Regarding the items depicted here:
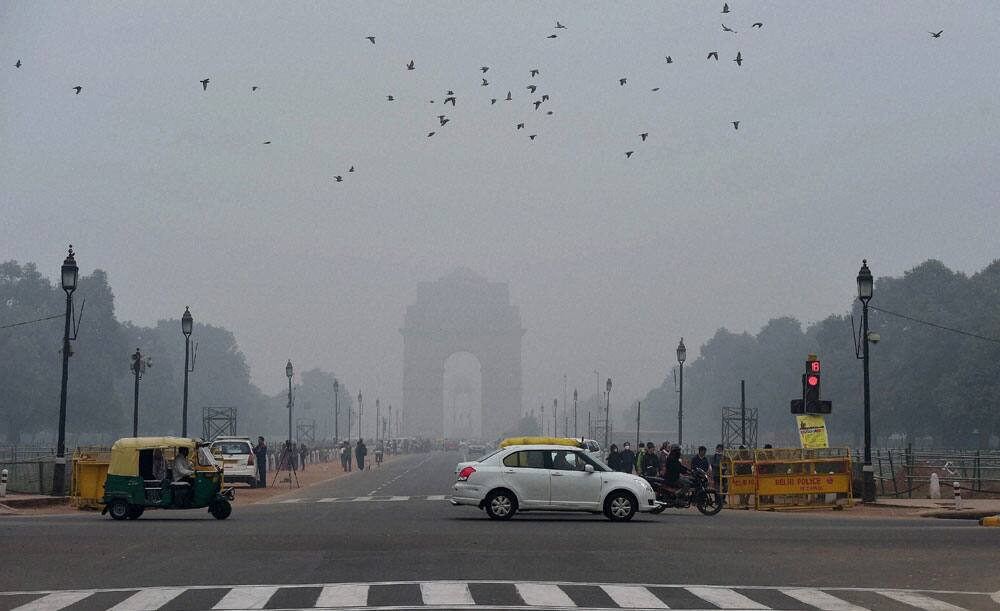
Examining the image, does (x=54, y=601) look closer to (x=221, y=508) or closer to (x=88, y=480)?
(x=221, y=508)

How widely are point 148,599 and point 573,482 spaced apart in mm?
13242

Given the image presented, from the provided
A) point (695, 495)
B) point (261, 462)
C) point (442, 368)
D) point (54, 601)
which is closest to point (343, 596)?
point (54, 601)

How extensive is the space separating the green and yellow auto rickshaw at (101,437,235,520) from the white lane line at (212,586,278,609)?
1275cm

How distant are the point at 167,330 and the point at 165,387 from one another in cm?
6469

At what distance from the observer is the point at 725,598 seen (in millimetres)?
13164

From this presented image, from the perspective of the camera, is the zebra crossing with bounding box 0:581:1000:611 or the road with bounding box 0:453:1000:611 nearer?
the zebra crossing with bounding box 0:581:1000:611

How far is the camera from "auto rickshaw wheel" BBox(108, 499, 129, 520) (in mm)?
25969

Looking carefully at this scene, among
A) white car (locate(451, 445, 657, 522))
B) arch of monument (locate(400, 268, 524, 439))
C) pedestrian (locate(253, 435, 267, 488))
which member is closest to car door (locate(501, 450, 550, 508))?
white car (locate(451, 445, 657, 522))

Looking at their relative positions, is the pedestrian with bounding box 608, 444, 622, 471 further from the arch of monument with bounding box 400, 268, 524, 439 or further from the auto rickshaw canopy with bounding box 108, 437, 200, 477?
the arch of monument with bounding box 400, 268, 524, 439

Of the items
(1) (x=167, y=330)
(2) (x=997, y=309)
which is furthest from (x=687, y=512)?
(1) (x=167, y=330)

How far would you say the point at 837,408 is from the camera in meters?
103

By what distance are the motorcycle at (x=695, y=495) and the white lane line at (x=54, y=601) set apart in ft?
58.6

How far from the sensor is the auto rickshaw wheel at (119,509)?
2597 centimetres

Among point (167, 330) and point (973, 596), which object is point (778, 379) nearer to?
point (167, 330)
